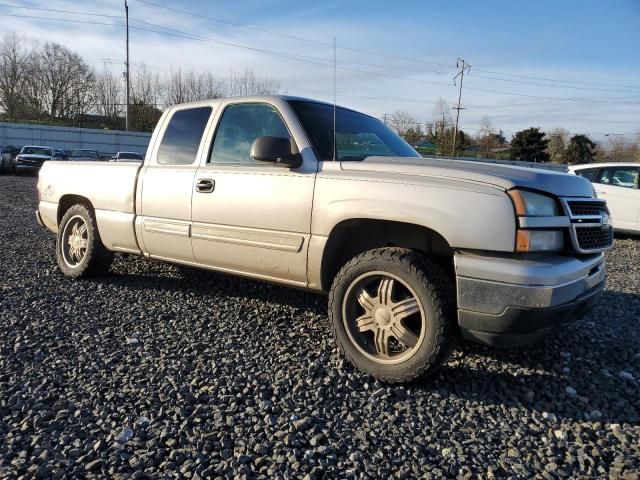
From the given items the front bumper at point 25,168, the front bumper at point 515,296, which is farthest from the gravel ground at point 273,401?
the front bumper at point 25,168

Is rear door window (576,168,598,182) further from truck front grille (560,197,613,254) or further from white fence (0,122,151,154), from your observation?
white fence (0,122,151,154)

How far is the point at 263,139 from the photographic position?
11.0 ft

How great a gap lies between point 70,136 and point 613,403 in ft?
140

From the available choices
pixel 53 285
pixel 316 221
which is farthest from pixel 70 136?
pixel 316 221

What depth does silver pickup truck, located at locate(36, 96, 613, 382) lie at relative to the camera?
2725 millimetres

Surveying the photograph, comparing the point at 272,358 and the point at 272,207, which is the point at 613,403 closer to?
the point at 272,358

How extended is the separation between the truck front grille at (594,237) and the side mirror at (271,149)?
1.94 metres

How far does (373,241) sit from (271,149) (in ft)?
3.18

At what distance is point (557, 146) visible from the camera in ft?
208

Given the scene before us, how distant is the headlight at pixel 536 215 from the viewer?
8.73ft

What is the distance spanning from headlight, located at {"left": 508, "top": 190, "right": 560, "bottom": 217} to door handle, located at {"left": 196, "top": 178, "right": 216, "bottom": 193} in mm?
2301

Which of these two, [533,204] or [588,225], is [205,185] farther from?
[588,225]

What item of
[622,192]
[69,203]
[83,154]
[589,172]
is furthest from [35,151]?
[622,192]

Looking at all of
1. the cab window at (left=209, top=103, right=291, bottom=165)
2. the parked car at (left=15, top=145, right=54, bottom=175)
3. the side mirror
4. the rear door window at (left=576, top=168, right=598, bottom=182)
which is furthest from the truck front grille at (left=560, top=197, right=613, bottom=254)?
the parked car at (left=15, top=145, right=54, bottom=175)
